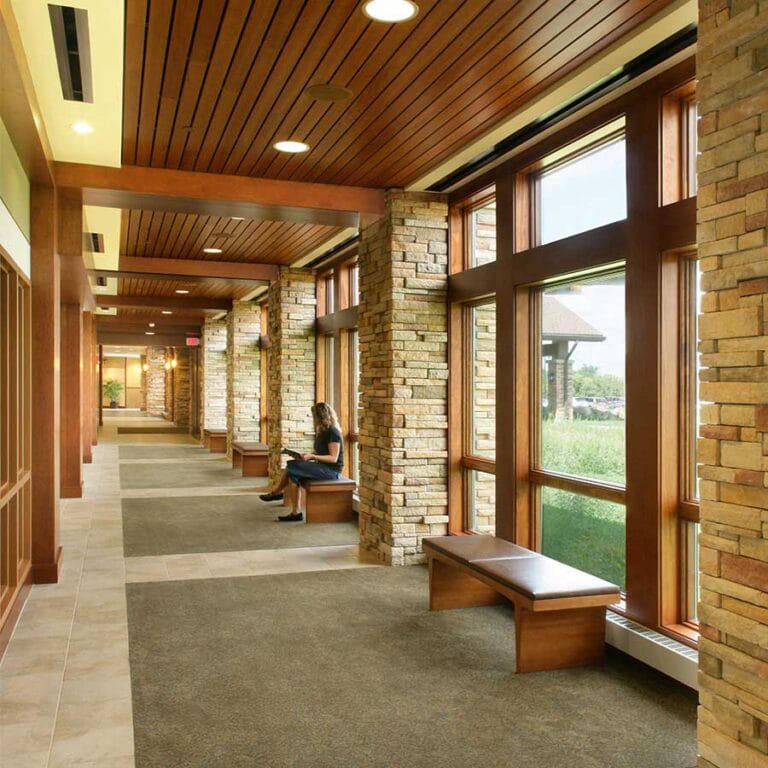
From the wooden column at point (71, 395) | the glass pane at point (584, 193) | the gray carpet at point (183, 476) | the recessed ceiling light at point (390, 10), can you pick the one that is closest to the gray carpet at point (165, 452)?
the gray carpet at point (183, 476)

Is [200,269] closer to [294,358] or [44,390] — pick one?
[294,358]

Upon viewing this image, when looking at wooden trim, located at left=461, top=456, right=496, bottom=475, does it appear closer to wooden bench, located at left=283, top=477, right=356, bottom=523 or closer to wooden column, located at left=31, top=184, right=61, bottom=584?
wooden bench, located at left=283, top=477, right=356, bottom=523

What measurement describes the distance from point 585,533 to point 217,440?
455 inches

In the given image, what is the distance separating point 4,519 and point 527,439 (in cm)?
321

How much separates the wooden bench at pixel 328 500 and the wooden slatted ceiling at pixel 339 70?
3.60m

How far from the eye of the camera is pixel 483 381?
5.86 meters

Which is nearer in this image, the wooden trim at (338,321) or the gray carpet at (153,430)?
the wooden trim at (338,321)

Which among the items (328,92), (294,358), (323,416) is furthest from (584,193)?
(294,358)

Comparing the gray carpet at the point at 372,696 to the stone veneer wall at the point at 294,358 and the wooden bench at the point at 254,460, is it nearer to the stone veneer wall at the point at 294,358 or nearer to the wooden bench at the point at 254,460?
the stone veneer wall at the point at 294,358

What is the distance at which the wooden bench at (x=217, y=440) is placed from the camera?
15039mm

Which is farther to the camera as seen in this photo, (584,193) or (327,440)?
(327,440)

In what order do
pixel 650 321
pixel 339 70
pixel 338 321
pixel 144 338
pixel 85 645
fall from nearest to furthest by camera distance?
pixel 339 70 → pixel 650 321 → pixel 85 645 → pixel 338 321 → pixel 144 338

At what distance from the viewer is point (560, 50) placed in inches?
140

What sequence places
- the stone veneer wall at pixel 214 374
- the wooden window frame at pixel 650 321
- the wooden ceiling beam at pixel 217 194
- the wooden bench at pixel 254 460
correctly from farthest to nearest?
1. the stone veneer wall at pixel 214 374
2. the wooden bench at pixel 254 460
3. the wooden ceiling beam at pixel 217 194
4. the wooden window frame at pixel 650 321
